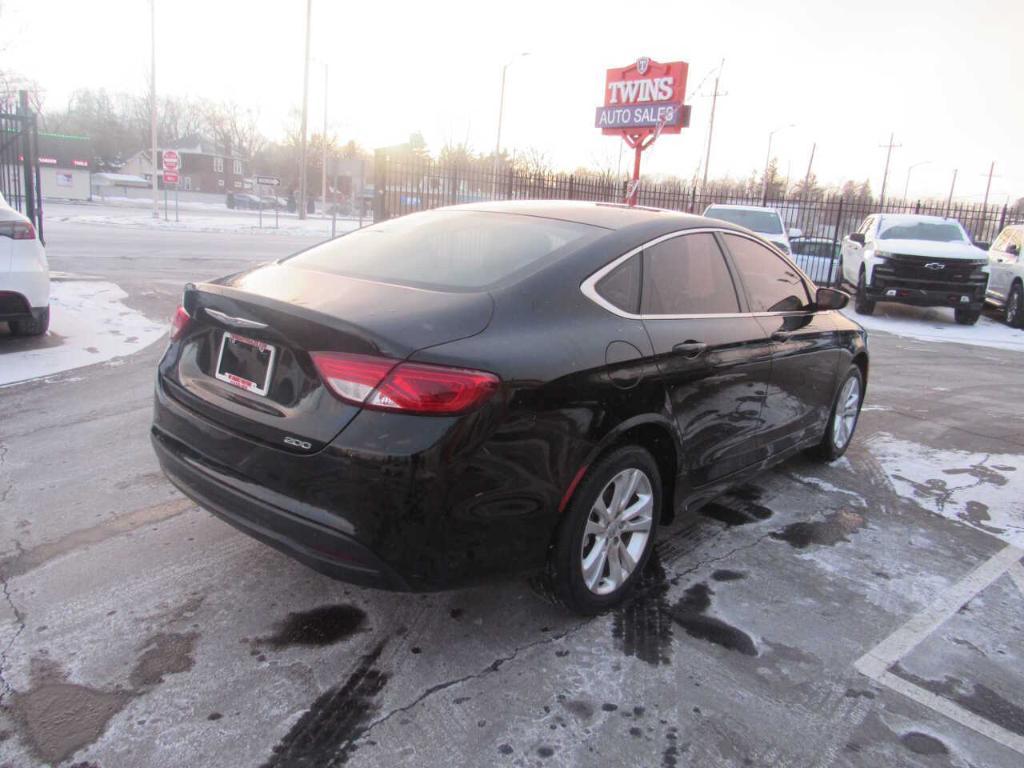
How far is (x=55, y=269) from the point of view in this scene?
1262 cm

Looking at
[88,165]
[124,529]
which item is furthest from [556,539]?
[88,165]

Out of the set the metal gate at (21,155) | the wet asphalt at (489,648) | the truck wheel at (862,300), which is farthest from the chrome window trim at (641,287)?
the truck wheel at (862,300)

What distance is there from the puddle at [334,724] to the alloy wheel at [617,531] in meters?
0.90

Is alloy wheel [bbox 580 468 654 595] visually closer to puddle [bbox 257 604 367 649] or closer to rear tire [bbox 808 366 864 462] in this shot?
puddle [bbox 257 604 367 649]

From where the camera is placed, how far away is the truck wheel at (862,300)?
46.6 feet

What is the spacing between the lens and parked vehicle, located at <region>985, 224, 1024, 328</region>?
14234 mm

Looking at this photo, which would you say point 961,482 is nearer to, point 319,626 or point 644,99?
point 319,626

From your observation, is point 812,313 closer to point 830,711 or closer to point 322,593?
point 830,711

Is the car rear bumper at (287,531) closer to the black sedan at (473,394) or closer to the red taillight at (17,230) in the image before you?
the black sedan at (473,394)

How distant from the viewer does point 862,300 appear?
47.2ft

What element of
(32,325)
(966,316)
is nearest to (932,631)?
(32,325)

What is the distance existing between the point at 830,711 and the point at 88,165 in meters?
59.4

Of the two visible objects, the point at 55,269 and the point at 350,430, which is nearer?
the point at 350,430

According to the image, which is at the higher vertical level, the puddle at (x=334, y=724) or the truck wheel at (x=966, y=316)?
the truck wheel at (x=966, y=316)
